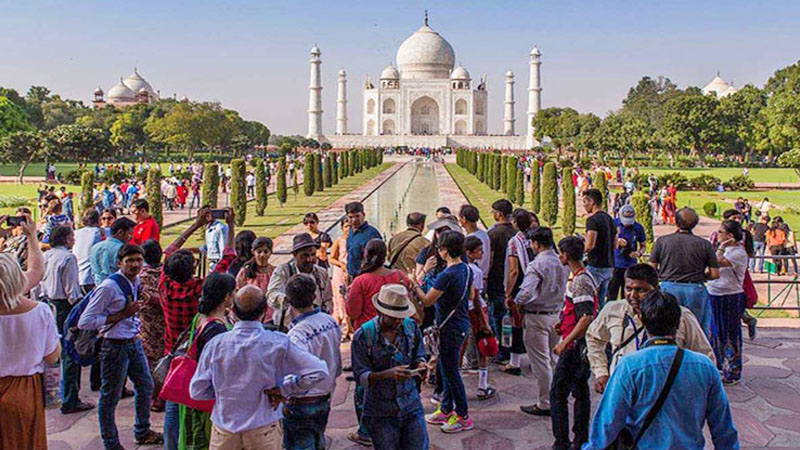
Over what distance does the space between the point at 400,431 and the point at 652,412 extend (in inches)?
37.0

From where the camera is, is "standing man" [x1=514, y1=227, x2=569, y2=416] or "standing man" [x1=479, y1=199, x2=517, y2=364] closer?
"standing man" [x1=514, y1=227, x2=569, y2=416]

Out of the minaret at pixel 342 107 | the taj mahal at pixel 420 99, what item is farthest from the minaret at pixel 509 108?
the minaret at pixel 342 107

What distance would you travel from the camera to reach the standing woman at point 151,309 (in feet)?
11.2

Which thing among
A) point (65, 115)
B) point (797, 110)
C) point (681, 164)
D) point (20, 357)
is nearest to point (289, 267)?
point (20, 357)

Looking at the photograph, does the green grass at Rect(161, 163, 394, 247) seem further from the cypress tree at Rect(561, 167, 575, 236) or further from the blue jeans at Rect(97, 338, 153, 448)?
the blue jeans at Rect(97, 338, 153, 448)

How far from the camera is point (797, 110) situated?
19516 millimetres

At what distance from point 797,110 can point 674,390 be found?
20.6 metres

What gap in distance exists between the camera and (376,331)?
2516 millimetres

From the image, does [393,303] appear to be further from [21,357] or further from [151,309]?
[151,309]

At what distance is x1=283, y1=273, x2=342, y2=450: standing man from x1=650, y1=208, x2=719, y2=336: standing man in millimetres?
2045

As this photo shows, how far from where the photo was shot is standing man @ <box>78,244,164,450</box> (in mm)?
3098

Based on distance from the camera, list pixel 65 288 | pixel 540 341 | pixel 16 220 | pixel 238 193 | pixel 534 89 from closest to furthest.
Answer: pixel 16 220 → pixel 540 341 → pixel 65 288 → pixel 238 193 → pixel 534 89

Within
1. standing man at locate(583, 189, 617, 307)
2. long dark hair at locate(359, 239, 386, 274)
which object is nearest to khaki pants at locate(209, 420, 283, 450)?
long dark hair at locate(359, 239, 386, 274)

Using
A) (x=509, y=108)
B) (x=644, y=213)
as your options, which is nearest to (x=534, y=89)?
(x=509, y=108)
